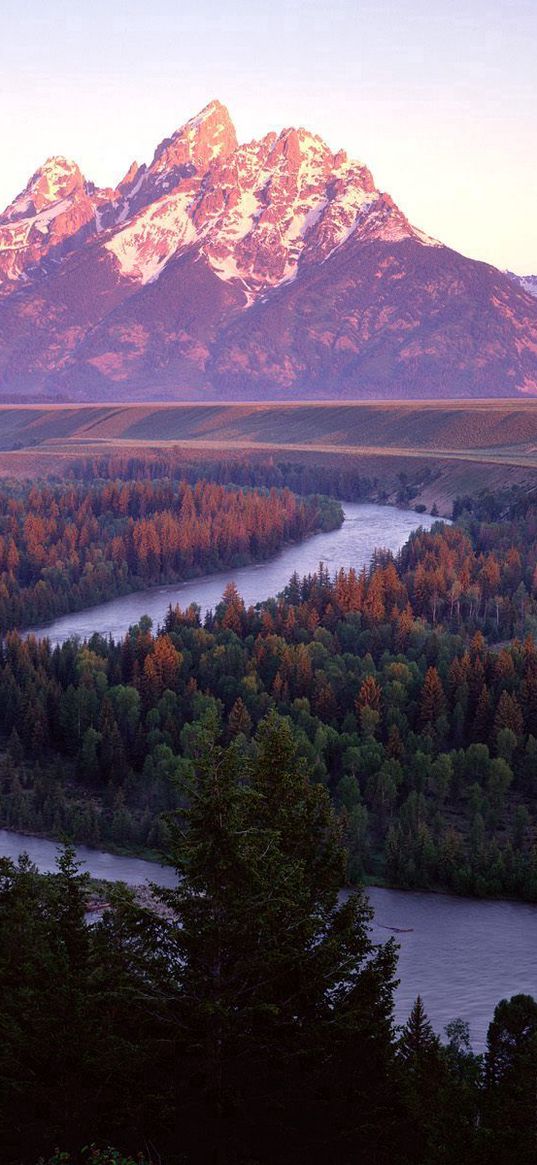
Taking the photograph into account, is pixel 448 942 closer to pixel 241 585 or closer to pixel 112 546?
pixel 241 585

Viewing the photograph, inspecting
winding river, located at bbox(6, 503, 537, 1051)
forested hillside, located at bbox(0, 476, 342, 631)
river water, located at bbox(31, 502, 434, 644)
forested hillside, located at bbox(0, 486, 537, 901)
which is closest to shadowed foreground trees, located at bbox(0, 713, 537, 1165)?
winding river, located at bbox(6, 503, 537, 1051)

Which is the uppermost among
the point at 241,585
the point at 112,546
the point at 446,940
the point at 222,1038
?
the point at 222,1038

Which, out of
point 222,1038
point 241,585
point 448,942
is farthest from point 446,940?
point 241,585

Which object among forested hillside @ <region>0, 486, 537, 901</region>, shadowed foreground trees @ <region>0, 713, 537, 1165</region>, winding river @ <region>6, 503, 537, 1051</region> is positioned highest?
shadowed foreground trees @ <region>0, 713, 537, 1165</region>

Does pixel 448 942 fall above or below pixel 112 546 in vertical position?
below

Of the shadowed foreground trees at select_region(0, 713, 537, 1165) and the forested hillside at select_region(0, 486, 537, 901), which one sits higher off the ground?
the shadowed foreground trees at select_region(0, 713, 537, 1165)

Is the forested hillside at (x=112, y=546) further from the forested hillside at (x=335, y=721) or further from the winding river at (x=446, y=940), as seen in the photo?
the winding river at (x=446, y=940)

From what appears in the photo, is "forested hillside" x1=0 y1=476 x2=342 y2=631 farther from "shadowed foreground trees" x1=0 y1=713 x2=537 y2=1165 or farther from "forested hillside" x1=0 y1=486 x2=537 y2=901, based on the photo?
"shadowed foreground trees" x1=0 y1=713 x2=537 y2=1165

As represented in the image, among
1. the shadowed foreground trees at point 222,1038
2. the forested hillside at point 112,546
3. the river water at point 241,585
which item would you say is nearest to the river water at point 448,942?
the shadowed foreground trees at point 222,1038
